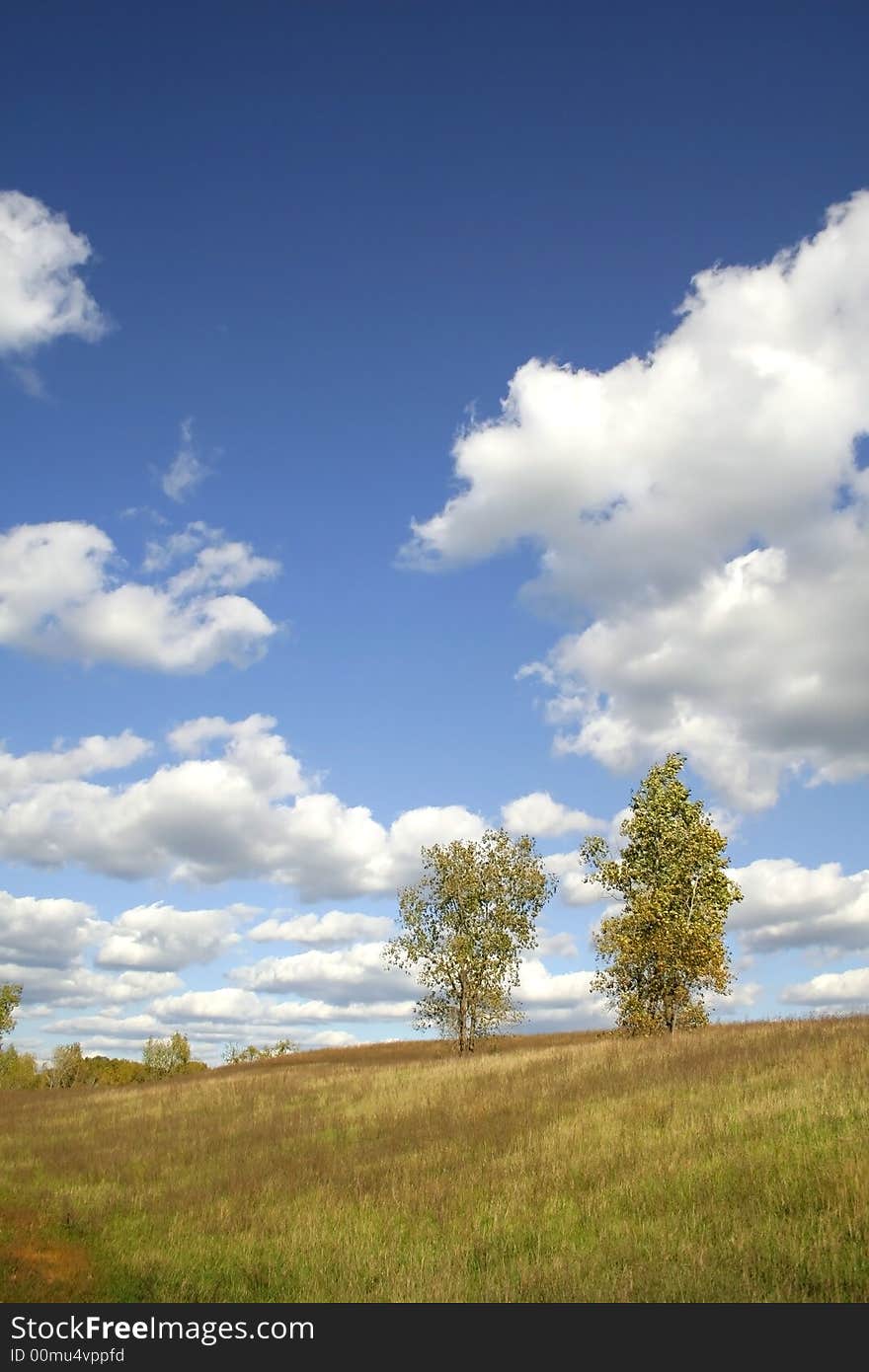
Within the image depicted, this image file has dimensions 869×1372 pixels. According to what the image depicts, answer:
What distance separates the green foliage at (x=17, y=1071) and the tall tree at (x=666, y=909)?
87.7 metres

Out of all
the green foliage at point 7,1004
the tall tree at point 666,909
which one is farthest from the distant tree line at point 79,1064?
the tall tree at point 666,909

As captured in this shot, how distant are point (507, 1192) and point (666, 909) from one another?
77.0 ft

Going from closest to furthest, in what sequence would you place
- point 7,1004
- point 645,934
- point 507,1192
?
point 507,1192, point 645,934, point 7,1004

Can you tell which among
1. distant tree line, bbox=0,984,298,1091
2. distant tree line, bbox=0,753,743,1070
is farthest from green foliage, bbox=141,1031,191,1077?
distant tree line, bbox=0,753,743,1070

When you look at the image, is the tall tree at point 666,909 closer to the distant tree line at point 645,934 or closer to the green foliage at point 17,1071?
the distant tree line at point 645,934

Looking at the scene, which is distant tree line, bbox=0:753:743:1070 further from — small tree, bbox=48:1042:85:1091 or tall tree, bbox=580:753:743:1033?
small tree, bbox=48:1042:85:1091

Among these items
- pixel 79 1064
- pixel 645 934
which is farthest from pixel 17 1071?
pixel 645 934

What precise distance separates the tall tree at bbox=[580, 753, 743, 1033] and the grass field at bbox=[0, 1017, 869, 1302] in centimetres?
725

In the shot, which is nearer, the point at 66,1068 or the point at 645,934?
the point at 645,934

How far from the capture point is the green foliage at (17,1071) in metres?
105

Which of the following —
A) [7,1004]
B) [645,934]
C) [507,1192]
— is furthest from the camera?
[7,1004]

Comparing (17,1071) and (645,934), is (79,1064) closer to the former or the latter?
(17,1071)

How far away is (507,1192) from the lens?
47.1ft
